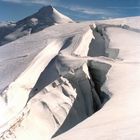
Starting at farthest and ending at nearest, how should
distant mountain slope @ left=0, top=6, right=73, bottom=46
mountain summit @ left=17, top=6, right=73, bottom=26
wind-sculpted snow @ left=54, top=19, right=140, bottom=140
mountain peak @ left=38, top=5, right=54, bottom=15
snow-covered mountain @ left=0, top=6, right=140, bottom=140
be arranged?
mountain peak @ left=38, top=5, right=54, bottom=15 → mountain summit @ left=17, top=6, right=73, bottom=26 → distant mountain slope @ left=0, top=6, right=73, bottom=46 → snow-covered mountain @ left=0, top=6, right=140, bottom=140 → wind-sculpted snow @ left=54, top=19, right=140, bottom=140

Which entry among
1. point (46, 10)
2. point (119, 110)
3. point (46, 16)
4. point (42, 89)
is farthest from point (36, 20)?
point (119, 110)

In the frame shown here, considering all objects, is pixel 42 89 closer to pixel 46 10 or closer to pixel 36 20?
pixel 36 20

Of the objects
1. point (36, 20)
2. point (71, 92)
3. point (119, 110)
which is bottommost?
point (36, 20)

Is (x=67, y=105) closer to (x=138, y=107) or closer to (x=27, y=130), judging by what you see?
(x=27, y=130)

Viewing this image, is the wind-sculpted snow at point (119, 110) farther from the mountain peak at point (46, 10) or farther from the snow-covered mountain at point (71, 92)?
the mountain peak at point (46, 10)

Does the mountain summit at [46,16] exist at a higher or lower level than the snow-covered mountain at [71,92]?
lower

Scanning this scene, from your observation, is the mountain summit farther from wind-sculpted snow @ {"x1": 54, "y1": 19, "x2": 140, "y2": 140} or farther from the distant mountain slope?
wind-sculpted snow @ {"x1": 54, "y1": 19, "x2": 140, "y2": 140}

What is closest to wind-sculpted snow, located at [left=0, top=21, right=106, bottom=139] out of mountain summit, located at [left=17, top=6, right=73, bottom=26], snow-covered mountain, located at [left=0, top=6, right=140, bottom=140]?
snow-covered mountain, located at [left=0, top=6, right=140, bottom=140]

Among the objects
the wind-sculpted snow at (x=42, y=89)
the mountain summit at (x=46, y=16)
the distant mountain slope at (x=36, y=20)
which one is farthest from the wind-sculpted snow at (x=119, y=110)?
the mountain summit at (x=46, y=16)
